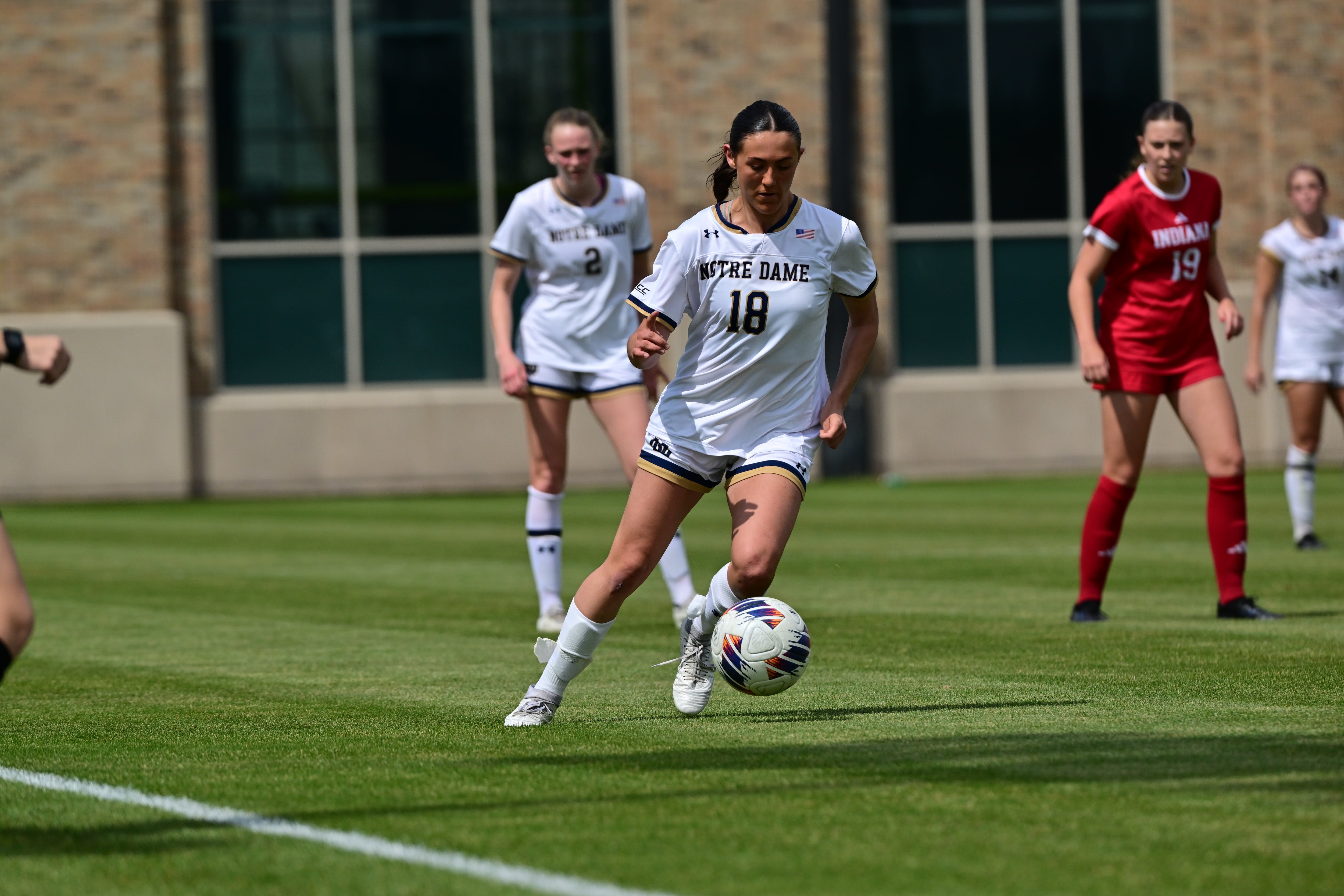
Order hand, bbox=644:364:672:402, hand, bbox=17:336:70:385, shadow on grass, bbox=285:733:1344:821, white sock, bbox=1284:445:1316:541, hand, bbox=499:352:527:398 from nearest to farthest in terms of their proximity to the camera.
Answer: hand, bbox=17:336:70:385 < shadow on grass, bbox=285:733:1344:821 < hand, bbox=644:364:672:402 < hand, bbox=499:352:527:398 < white sock, bbox=1284:445:1316:541

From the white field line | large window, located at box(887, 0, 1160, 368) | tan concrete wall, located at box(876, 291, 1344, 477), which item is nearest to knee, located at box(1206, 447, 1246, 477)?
the white field line

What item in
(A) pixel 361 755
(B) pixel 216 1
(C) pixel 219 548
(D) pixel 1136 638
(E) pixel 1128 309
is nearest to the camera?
(A) pixel 361 755

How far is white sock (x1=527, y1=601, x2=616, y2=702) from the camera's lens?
21.3 ft

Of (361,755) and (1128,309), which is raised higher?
(1128,309)

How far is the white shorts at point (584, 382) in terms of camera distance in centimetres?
995

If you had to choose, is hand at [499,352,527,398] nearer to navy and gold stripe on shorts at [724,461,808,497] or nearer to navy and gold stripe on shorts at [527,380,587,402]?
navy and gold stripe on shorts at [527,380,587,402]

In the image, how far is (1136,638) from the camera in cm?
884

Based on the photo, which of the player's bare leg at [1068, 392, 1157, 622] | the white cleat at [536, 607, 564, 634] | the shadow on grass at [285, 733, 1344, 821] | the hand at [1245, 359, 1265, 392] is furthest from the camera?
the hand at [1245, 359, 1265, 392]

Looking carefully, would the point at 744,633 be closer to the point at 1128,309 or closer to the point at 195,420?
the point at 1128,309

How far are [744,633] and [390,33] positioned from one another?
2137 cm

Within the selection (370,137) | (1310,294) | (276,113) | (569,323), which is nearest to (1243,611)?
(569,323)

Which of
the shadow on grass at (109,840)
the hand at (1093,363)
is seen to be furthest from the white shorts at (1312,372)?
the shadow on grass at (109,840)

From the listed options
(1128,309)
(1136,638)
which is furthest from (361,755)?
(1128,309)

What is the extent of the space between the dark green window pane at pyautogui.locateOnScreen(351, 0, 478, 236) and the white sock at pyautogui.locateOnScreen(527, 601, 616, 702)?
802 inches
